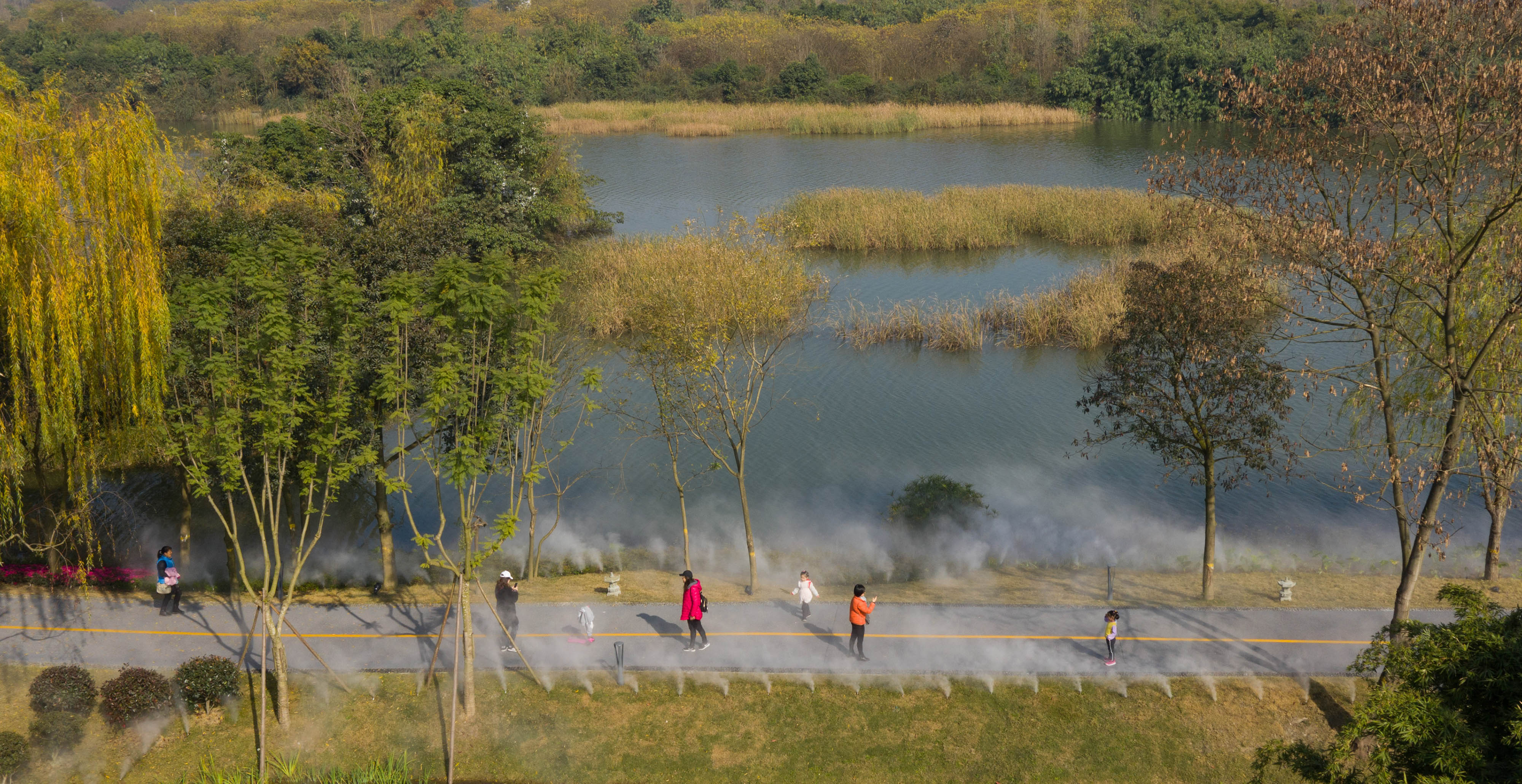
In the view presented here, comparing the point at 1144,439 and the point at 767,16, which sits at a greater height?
the point at 767,16

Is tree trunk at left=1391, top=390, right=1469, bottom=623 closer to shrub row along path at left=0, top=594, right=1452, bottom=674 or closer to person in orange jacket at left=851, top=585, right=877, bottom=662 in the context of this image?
shrub row along path at left=0, top=594, right=1452, bottom=674

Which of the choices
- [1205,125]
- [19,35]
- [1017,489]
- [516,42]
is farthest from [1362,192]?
[19,35]

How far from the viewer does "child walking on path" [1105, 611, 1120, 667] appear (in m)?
18.2

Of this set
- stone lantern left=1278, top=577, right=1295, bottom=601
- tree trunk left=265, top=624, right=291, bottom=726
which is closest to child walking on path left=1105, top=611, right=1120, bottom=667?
stone lantern left=1278, top=577, right=1295, bottom=601

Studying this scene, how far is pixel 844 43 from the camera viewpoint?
11644 cm

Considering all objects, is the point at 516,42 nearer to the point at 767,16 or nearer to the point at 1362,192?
the point at 767,16

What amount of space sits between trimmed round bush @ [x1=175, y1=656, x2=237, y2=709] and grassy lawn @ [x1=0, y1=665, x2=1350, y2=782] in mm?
328

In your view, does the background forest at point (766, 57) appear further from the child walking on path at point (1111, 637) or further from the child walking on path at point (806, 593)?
the child walking on path at point (1111, 637)

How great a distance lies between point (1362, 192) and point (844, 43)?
10374 cm

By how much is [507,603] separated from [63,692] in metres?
7.13

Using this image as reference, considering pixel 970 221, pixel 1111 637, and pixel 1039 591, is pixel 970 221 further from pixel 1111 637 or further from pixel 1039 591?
pixel 1111 637

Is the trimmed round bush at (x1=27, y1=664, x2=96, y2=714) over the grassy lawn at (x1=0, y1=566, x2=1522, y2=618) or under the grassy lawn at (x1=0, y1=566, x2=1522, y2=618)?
over

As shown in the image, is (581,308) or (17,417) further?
(581,308)

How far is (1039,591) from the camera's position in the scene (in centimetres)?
2295
